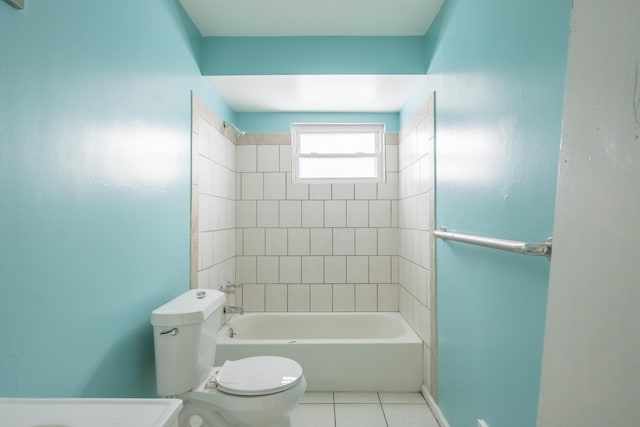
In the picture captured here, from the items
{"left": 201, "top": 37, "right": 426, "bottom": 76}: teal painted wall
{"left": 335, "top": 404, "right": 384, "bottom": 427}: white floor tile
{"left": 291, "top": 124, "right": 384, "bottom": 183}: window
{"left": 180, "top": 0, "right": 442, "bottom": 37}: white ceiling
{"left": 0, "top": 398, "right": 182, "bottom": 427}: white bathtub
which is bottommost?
{"left": 335, "top": 404, "right": 384, "bottom": 427}: white floor tile

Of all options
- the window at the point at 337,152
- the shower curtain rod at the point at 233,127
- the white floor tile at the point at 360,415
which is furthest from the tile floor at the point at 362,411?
the shower curtain rod at the point at 233,127

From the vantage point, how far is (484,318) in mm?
1432

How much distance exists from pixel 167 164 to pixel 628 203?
5.89ft

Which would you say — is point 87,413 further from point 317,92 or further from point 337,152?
point 337,152

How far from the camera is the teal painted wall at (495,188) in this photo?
102 centimetres

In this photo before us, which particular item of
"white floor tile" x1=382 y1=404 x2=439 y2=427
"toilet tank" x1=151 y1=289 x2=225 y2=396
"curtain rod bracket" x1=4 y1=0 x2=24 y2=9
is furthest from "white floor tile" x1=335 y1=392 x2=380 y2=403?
"curtain rod bracket" x1=4 y1=0 x2=24 y2=9

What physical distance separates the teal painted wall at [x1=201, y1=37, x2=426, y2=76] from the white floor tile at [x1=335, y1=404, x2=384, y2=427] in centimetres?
224

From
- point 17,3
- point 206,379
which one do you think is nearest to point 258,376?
point 206,379

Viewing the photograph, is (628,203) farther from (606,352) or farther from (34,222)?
(34,222)

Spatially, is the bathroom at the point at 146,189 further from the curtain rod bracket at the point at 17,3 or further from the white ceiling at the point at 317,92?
the white ceiling at the point at 317,92

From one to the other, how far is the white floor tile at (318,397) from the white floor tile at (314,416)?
5cm

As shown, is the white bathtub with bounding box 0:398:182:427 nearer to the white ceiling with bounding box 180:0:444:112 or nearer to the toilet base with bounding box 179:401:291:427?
the toilet base with bounding box 179:401:291:427

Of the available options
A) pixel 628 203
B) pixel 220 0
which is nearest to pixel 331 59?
pixel 220 0

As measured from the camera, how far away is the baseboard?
1.97m
